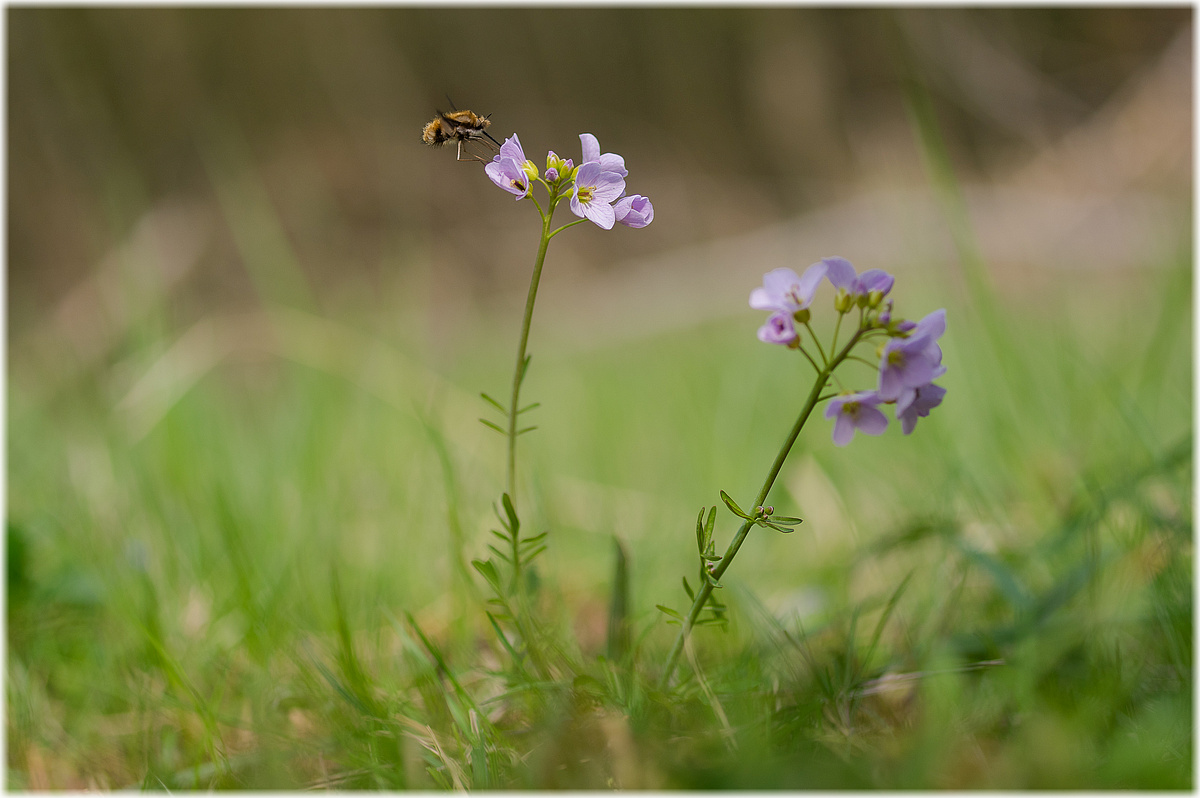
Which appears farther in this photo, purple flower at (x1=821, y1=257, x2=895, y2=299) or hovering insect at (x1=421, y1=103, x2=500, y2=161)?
hovering insect at (x1=421, y1=103, x2=500, y2=161)

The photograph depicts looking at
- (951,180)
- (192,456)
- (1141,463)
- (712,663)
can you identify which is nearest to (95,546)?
(192,456)

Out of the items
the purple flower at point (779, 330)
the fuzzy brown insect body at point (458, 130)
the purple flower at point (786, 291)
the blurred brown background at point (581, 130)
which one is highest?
the blurred brown background at point (581, 130)

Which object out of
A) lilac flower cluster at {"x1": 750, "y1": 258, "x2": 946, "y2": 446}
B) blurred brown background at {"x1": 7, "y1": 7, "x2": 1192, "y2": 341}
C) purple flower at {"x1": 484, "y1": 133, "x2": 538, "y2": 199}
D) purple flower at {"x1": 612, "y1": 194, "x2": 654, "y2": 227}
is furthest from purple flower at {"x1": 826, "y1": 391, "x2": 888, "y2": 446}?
blurred brown background at {"x1": 7, "y1": 7, "x2": 1192, "y2": 341}

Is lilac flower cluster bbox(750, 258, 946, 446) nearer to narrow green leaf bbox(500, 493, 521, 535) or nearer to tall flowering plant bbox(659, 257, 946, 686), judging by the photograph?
tall flowering plant bbox(659, 257, 946, 686)

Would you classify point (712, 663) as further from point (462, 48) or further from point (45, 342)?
point (462, 48)

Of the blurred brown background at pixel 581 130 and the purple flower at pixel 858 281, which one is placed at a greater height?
the blurred brown background at pixel 581 130

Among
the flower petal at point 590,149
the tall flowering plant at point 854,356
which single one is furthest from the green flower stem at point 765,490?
the flower petal at point 590,149

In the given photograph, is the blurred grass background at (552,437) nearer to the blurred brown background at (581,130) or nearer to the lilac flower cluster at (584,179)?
the blurred brown background at (581,130)

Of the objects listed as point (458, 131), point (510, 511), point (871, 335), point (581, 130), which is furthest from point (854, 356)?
point (581, 130)
